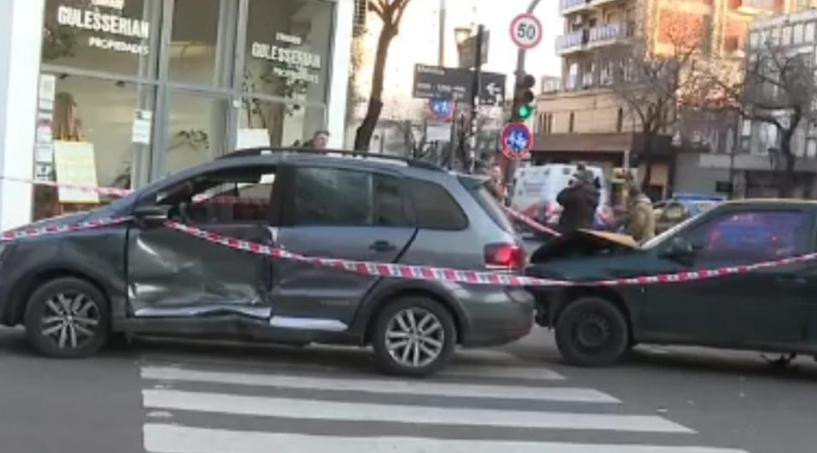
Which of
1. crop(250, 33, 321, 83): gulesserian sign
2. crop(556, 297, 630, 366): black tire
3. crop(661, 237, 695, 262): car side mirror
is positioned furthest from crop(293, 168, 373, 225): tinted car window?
crop(250, 33, 321, 83): gulesserian sign

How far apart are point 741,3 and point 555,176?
158 feet

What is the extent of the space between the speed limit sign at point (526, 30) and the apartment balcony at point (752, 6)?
60204 millimetres

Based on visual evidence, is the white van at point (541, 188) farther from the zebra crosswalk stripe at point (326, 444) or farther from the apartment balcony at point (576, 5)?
the apartment balcony at point (576, 5)

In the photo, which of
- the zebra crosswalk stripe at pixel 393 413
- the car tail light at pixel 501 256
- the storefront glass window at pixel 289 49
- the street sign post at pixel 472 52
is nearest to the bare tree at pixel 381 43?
the street sign post at pixel 472 52

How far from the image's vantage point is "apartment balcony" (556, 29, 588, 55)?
8331cm

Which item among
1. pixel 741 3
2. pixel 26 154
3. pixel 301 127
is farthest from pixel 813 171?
pixel 26 154

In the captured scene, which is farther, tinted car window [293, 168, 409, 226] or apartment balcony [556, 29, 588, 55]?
apartment balcony [556, 29, 588, 55]

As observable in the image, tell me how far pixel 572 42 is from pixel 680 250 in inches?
3011

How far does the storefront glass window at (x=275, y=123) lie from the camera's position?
1755cm

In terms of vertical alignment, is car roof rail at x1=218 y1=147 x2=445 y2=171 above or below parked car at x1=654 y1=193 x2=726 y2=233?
above

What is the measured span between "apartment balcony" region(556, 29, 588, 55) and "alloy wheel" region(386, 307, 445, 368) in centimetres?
7573

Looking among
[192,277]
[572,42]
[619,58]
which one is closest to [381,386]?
[192,277]

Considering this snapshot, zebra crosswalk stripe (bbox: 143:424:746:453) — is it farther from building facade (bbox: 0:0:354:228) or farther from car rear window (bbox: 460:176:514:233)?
building facade (bbox: 0:0:354:228)

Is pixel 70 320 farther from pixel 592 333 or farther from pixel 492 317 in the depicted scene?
pixel 592 333
